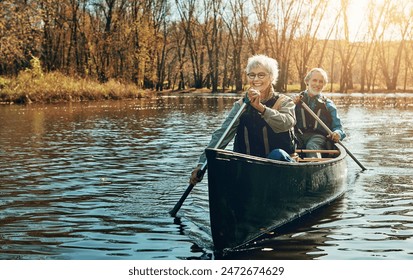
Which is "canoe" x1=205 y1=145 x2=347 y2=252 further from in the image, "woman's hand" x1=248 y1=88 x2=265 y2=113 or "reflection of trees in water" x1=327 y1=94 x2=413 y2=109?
"reflection of trees in water" x1=327 y1=94 x2=413 y2=109

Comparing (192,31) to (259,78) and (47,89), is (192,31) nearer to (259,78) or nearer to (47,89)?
(47,89)

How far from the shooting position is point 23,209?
22.1 ft

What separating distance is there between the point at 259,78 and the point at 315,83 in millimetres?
3171

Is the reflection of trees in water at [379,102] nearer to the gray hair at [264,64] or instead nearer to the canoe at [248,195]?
the canoe at [248,195]

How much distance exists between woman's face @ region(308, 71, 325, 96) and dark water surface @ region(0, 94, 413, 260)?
1.55m

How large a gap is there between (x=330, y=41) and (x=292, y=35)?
23.7 feet

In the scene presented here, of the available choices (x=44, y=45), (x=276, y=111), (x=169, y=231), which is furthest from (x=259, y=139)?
(x=44, y=45)

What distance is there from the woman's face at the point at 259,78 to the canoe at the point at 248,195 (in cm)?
82

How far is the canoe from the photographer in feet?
16.5

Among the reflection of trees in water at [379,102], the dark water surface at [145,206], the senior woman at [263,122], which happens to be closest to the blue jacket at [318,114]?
the dark water surface at [145,206]

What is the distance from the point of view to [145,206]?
6.95 meters

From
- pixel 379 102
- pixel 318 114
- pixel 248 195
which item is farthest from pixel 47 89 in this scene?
pixel 248 195

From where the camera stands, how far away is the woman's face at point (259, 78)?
5.61 meters

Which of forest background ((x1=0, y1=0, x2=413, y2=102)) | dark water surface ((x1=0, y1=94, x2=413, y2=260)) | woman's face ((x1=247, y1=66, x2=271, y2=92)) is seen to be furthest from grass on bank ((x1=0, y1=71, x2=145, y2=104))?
woman's face ((x1=247, y1=66, x2=271, y2=92))
